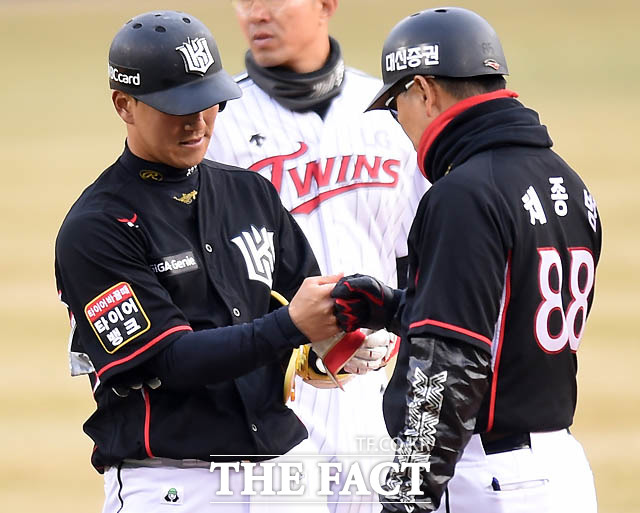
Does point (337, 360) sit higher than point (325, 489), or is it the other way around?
point (337, 360)

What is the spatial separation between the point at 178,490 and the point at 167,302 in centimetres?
56

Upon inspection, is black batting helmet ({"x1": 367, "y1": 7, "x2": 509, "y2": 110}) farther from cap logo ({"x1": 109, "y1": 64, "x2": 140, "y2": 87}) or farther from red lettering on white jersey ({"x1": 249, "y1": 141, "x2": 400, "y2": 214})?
red lettering on white jersey ({"x1": 249, "y1": 141, "x2": 400, "y2": 214})

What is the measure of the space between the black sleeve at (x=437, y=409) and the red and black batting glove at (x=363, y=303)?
36cm

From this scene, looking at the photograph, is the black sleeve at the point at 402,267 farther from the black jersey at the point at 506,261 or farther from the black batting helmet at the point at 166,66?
the black batting helmet at the point at 166,66

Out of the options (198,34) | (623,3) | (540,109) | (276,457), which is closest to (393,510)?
(276,457)

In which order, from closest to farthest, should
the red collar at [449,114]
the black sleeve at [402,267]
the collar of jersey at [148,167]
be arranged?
1. the red collar at [449,114]
2. the collar of jersey at [148,167]
3. the black sleeve at [402,267]

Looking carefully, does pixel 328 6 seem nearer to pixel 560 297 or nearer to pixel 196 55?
pixel 196 55

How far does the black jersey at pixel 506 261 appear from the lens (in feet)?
11.1

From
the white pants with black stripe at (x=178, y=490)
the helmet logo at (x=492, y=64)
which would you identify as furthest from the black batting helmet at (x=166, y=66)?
the white pants with black stripe at (x=178, y=490)

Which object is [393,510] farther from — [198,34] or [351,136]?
[351,136]

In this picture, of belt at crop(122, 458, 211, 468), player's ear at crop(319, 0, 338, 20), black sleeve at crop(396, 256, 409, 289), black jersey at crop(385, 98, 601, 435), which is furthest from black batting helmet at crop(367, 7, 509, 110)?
player's ear at crop(319, 0, 338, 20)

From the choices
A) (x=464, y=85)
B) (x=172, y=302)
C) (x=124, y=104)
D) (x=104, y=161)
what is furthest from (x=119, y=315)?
(x=104, y=161)

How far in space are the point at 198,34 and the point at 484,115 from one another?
89 centimetres

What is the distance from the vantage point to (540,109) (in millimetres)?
20625
